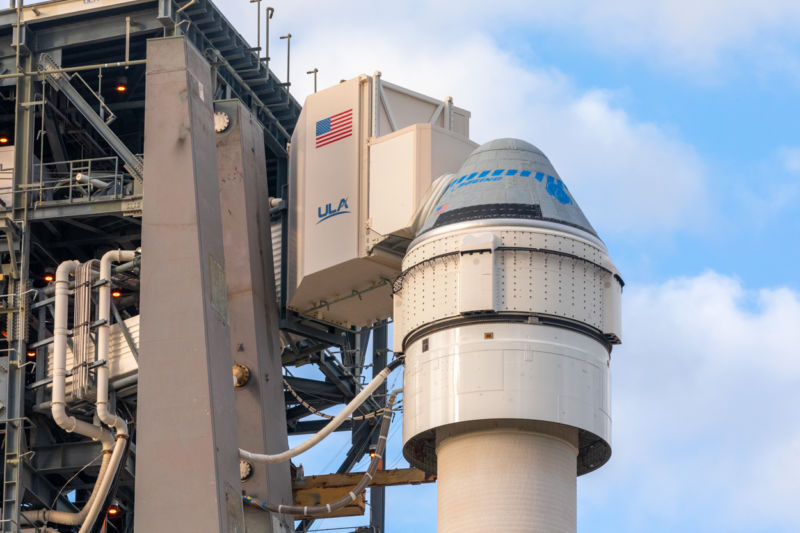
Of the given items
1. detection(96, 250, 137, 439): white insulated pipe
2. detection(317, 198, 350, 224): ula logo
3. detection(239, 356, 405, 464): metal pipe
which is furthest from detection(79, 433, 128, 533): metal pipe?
detection(317, 198, 350, 224): ula logo

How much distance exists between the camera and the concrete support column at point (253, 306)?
37.1m

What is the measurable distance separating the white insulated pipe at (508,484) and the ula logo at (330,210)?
23.9 feet

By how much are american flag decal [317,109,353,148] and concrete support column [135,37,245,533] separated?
13.2ft

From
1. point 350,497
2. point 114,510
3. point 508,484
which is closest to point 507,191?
point 508,484

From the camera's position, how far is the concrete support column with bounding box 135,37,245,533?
104 feet

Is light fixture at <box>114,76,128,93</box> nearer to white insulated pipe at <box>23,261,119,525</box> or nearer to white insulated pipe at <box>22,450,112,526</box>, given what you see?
white insulated pipe at <box>23,261,119,525</box>

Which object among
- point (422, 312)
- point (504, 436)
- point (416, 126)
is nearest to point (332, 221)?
point (416, 126)

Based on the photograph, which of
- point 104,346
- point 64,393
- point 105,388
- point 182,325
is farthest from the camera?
point 104,346

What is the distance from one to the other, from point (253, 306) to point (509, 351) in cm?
791

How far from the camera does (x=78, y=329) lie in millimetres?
39219

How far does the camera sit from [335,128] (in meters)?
38.8

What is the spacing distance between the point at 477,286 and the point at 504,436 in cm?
282

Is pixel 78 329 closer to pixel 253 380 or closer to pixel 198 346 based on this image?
pixel 253 380

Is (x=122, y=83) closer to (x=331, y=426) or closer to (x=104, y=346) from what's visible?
(x=104, y=346)
